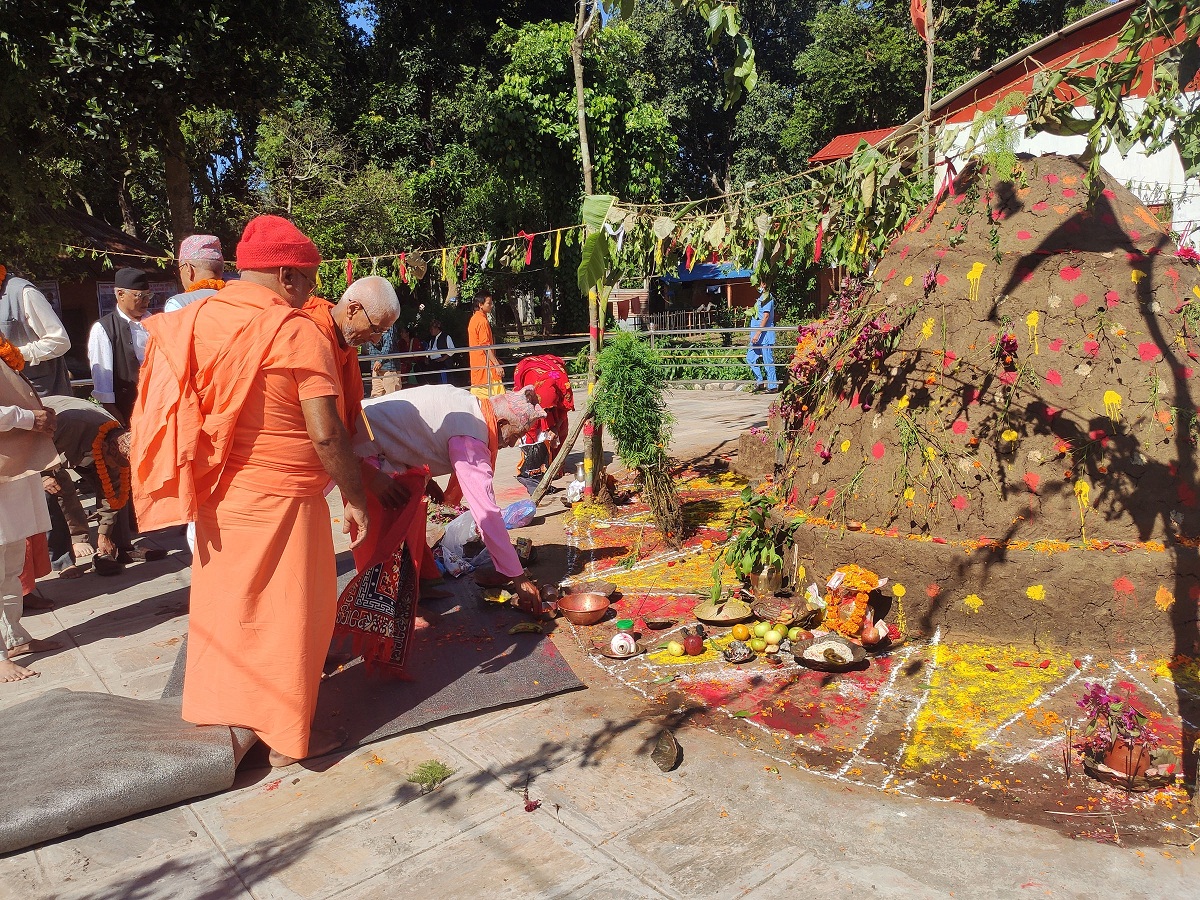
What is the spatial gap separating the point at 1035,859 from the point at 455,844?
198 centimetres

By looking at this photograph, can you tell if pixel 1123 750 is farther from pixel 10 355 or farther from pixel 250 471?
pixel 10 355

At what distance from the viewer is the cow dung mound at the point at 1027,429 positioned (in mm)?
4484

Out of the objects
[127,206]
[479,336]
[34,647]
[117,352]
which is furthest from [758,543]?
[127,206]

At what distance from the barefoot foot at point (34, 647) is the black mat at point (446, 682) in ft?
2.84

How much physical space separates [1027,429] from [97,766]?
4618mm

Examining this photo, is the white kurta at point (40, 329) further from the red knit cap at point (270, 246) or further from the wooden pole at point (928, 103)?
the wooden pole at point (928, 103)

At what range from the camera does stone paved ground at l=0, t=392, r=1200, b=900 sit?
289 cm

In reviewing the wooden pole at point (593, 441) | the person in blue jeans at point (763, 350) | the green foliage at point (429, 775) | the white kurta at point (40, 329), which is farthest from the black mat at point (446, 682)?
the person in blue jeans at point (763, 350)

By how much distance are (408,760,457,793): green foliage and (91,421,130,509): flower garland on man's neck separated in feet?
13.2

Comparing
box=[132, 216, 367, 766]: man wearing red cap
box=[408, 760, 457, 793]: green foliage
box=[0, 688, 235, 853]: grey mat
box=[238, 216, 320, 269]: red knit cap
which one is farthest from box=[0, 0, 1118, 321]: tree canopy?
box=[0, 688, 235, 853]: grey mat

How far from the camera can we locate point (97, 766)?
3.40m

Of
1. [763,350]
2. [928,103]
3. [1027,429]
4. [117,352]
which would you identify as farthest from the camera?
[763,350]

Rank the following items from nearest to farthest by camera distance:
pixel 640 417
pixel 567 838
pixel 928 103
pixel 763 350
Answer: pixel 567 838
pixel 928 103
pixel 640 417
pixel 763 350

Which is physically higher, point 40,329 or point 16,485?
point 40,329
